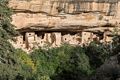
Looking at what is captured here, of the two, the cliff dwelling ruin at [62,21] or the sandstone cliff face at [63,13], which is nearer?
the sandstone cliff face at [63,13]

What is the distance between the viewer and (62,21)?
3130cm

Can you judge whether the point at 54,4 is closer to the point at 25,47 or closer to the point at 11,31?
the point at 25,47

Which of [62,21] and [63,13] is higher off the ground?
[63,13]

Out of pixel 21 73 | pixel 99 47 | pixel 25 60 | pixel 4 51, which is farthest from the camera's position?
pixel 99 47

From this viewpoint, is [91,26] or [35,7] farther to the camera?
[91,26]

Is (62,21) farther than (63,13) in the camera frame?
Yes

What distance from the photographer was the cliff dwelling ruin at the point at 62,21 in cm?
3002

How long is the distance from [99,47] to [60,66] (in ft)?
10.2

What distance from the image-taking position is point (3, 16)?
83.9 feet

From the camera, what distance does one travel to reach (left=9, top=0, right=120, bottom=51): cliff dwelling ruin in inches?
1182

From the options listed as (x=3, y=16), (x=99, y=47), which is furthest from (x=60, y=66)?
(x=3, y=16)

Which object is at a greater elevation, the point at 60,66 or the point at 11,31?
the point at 11,31

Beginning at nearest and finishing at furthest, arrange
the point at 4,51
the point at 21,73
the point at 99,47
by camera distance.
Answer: the point at 21,73 → the point at 4,51 → the point at 99,47

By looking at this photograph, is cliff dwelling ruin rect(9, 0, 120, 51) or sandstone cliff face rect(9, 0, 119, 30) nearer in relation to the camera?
sandstone cliff face rect(9, 0, 119, 30)
